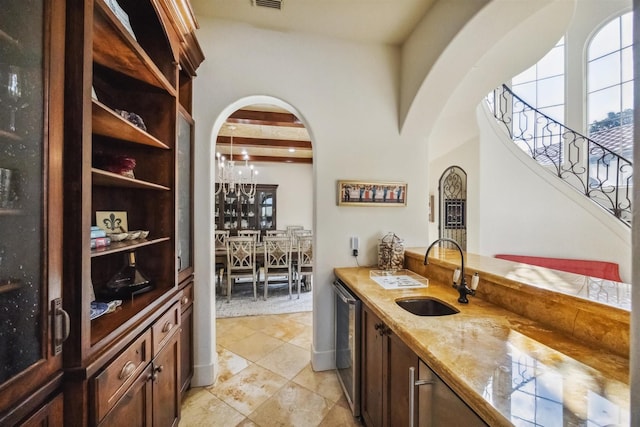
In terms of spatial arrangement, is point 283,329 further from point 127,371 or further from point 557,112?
point 557,112

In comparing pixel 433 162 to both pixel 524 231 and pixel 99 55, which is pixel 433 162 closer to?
pixel 524 231

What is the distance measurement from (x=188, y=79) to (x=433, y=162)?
4.03 meters

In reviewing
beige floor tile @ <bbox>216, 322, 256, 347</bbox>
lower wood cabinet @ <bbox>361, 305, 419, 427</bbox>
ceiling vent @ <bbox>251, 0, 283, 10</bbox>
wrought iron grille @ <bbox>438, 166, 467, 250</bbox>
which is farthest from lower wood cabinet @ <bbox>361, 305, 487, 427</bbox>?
wrought iron grille @ <bbox>438, 166, 467, 250</bbox>

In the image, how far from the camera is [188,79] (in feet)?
6.87

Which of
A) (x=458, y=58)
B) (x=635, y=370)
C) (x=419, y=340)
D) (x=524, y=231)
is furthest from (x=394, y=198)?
(x=524, y=231)

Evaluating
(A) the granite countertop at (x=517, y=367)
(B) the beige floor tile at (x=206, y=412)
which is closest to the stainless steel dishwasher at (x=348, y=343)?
(A) the granite countertop at (x=517, y=367)

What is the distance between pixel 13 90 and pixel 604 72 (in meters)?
7.09

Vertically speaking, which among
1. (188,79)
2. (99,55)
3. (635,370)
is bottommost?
(635,370)

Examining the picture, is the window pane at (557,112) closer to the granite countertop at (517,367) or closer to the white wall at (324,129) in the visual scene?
the white wall at (324,129)

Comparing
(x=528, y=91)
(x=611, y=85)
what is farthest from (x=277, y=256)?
(x=611, y=85)

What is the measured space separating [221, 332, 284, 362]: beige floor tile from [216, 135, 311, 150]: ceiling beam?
3609 millimetres

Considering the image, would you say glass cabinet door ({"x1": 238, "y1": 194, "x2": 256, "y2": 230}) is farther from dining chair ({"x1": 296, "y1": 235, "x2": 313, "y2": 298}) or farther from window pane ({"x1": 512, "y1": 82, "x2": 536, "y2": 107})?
window pane ({"x1": 512, "y1": 82, "x2": 536, "y2": 107})

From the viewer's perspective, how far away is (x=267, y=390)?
6.81 ft

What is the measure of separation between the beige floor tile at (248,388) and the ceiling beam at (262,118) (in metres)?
3.03
